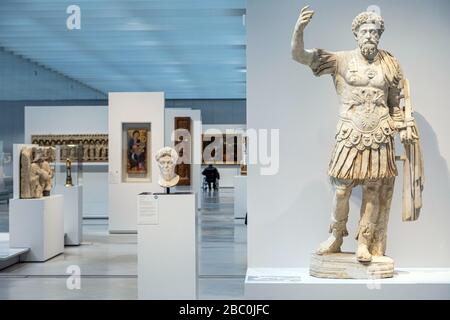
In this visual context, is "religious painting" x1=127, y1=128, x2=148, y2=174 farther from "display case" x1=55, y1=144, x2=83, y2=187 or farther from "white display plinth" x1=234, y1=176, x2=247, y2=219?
"white display plinth" x1=234, y1=176, x2=247, y2=219

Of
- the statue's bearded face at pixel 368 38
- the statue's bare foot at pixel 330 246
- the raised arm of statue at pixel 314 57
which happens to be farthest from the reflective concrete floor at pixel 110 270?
the statue's bearded face at pixel 368 38

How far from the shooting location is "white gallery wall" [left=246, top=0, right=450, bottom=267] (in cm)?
602

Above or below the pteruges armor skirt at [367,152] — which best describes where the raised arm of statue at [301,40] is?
above

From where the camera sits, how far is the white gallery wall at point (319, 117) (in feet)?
19.7

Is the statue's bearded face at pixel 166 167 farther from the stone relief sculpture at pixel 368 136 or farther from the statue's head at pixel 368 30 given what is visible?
the statue's head at pixel 368 30

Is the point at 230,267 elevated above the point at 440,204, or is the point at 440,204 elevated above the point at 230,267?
the point at 440,204

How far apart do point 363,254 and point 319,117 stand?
132 centimetres

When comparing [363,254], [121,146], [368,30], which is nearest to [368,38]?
[368,30]

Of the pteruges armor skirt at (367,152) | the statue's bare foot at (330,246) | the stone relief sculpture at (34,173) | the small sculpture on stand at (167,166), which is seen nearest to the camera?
the pteruges armor skirt at (367,152)

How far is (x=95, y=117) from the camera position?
610 inches

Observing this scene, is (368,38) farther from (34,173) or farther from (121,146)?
(121,146)

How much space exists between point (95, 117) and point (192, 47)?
2615 millimetres
